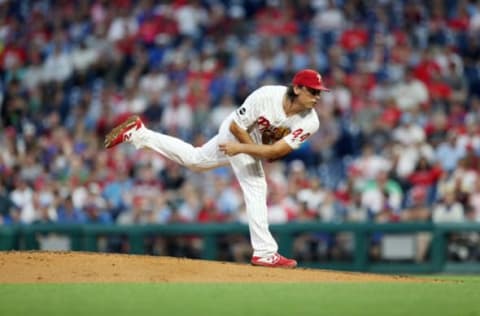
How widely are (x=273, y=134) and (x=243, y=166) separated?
404 millimetres

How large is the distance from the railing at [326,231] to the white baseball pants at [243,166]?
4520mm

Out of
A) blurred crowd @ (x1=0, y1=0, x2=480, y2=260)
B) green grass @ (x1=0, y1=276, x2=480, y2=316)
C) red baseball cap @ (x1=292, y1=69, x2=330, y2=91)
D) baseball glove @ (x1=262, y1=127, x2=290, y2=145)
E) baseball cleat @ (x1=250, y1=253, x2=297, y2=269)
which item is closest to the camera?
green grass @ (x1=0, y1=276, x2=480, y2=316)

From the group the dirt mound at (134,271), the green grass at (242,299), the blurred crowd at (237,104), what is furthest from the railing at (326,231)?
the green grass at (242,299)

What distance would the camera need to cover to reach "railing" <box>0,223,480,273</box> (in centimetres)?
1552

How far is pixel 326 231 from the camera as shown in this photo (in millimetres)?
15820

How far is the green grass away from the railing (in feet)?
16.4

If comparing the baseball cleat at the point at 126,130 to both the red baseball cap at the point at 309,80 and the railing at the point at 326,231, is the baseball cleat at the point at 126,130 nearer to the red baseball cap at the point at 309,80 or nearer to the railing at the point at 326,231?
the red baseball cap at the point at 309,80

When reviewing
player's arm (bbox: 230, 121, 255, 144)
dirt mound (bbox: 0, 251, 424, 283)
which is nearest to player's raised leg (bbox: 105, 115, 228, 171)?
player's arm (bbox: 230, 121, 255, 144)

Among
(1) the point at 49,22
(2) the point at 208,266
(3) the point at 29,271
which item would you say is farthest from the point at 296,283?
(1) the point at 49,22

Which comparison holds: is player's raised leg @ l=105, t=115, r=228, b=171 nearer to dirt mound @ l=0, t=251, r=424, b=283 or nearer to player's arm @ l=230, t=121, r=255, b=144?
player's arm @ l=230, t=121, r=255, b=144

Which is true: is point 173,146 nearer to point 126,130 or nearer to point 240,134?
point 126,130

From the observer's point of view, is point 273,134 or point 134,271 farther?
point 273,134

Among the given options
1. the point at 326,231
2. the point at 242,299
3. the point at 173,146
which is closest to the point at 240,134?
the point at 173,146

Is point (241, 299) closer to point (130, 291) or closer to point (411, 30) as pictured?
point (130, 291)
